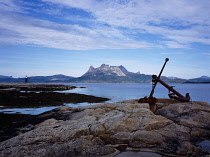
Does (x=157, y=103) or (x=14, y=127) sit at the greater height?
(x=157, y=103)

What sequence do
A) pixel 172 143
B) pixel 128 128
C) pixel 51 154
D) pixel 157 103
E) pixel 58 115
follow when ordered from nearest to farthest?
1. pixel 51 154
2. pixel 172 143
3. pixel 128 128
4. pixel 58 115
5. pixel 157 103

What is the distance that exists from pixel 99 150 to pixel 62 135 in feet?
6.98

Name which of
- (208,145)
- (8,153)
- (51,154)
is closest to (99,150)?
(51,154)

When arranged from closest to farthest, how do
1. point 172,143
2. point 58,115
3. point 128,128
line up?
point 172,143
point 128,128
point 58,115

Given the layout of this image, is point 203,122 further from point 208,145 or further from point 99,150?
point 99,150

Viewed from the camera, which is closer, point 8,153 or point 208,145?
point 8,153

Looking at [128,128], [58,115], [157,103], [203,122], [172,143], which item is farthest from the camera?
[157,103]

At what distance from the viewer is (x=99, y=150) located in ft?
24.8

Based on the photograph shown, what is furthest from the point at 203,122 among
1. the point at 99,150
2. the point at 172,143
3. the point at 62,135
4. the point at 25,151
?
the point at 25,151

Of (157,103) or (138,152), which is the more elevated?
(157,103)

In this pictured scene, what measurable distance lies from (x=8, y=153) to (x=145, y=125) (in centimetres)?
639

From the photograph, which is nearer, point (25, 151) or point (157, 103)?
point (25, 151)

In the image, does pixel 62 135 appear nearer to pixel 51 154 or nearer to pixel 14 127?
pixel 51 154

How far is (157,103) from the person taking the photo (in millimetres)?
15594
